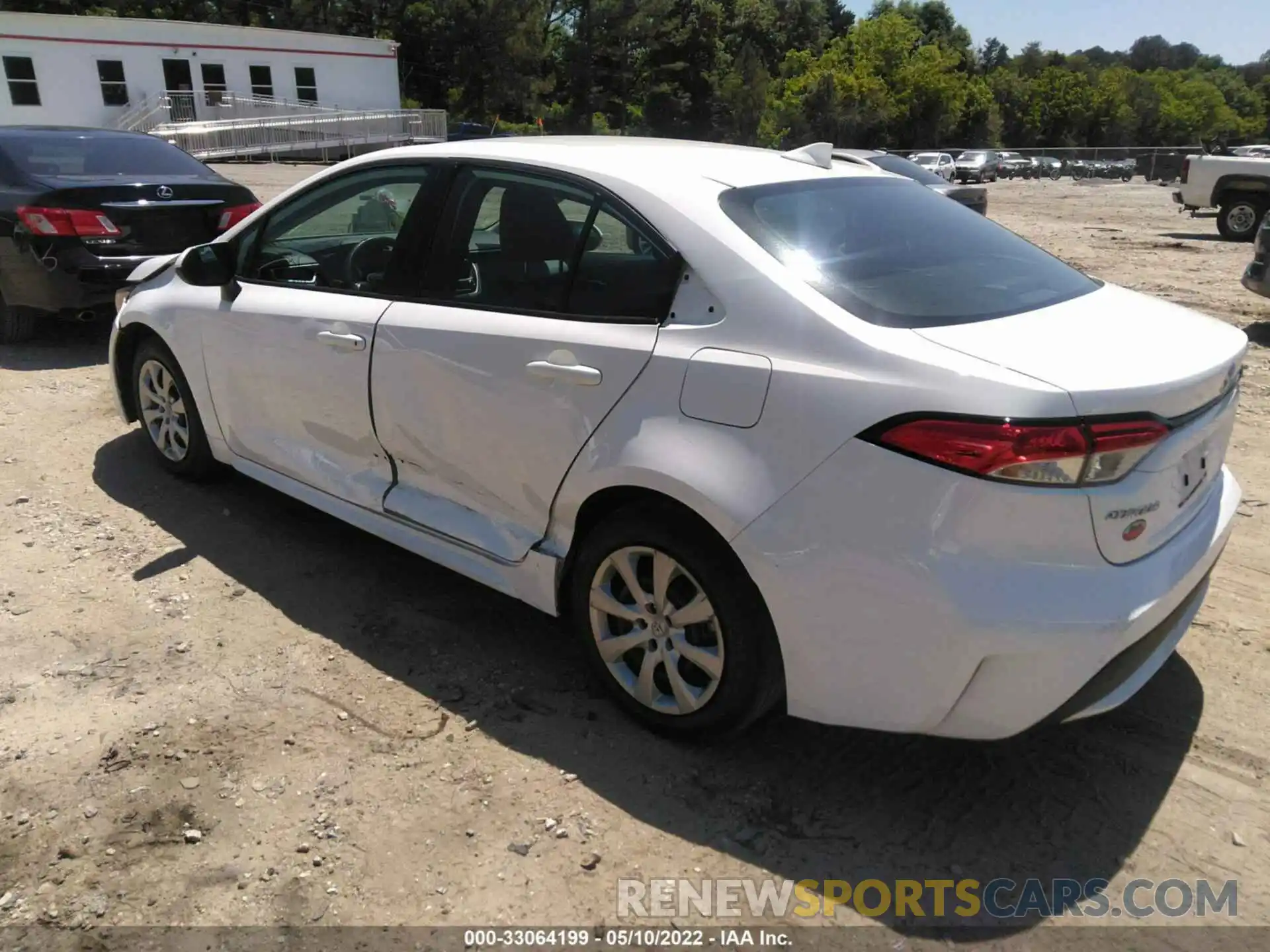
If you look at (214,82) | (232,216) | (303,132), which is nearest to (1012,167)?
(303,132)

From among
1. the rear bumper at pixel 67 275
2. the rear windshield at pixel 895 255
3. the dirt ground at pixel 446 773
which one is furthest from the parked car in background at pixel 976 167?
the dirt ground at pixel 446 773

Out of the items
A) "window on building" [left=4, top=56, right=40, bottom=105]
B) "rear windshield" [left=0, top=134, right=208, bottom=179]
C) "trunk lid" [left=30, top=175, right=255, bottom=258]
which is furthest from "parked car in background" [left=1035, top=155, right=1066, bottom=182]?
"trunk lid" [left=30, top=175, right=255, bottom=258]

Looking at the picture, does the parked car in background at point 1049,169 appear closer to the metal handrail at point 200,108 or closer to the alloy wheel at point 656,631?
the metal handrail at point 200,108

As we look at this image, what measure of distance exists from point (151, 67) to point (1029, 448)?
1428 inches

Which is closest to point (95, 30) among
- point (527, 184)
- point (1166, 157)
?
point (527, 184)

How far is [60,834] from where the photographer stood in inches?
104

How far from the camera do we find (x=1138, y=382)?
2.32 m

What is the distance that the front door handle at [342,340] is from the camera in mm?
3529

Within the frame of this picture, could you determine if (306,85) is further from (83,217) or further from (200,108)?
(83,217)

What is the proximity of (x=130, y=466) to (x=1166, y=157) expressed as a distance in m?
56.9

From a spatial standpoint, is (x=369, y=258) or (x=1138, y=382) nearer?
(x=1138, y=382)

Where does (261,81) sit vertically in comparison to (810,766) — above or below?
above

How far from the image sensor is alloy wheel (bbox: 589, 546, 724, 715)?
2768 mm

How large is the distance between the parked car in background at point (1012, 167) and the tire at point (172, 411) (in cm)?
5467
